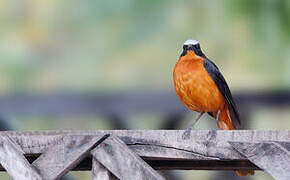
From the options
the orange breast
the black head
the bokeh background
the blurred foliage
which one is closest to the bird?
the orange breast

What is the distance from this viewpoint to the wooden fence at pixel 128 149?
3.22m

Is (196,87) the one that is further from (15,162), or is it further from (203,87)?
(15,162)

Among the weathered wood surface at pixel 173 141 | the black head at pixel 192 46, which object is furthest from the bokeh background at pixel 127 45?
the weathered wood surface at pixel 173 141

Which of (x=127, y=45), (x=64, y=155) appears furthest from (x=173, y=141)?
(x=127, y=45)

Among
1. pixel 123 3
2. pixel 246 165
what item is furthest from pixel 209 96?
pixel 123 3

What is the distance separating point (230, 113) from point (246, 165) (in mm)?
1265

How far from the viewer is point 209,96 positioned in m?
5.00

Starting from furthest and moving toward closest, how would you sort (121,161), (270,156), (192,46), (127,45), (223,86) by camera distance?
(127,45), (192,46), (223,86), (121,161), (270,156)

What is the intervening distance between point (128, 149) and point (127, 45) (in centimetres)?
691

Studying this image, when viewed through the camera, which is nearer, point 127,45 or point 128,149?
point 128,149

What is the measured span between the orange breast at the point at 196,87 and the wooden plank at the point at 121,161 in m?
1.71

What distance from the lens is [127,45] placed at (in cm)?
1016

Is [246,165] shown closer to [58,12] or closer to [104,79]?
[104,79]

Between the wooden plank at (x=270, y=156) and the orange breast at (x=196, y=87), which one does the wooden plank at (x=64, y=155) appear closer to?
Result: the wooden plank at (x=270, y=156)
